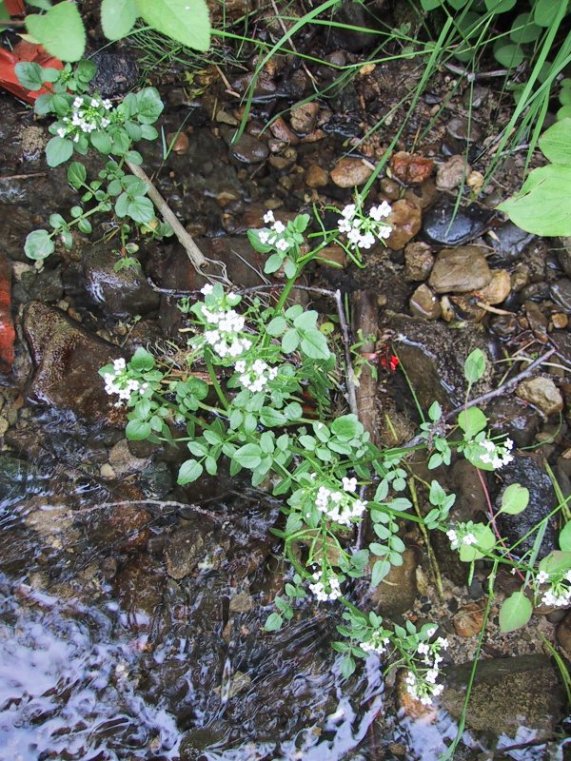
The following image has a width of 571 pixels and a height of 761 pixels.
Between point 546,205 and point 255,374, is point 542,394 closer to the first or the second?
point 546,205

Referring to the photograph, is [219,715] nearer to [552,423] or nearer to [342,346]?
[342,346]

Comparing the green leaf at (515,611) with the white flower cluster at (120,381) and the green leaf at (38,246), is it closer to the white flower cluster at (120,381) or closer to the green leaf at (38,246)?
the white flower cluster at (120,381)

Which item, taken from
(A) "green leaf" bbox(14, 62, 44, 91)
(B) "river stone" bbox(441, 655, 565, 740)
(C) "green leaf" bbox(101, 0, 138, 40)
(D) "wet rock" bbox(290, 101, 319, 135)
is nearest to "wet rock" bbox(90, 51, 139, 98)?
(D) "wet rock" bbox(290, 101, 319, 135)

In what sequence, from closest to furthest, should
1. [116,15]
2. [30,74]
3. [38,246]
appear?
[116,15], [30,74], [38,246]

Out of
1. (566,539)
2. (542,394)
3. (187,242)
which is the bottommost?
(566,539)

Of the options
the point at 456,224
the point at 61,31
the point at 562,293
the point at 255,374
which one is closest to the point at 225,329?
the point at 255,374

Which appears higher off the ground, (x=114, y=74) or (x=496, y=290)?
(x=114, y=74)

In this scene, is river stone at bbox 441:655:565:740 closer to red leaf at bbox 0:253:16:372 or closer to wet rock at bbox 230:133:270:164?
red leaf at bbox 0:253:16:372
